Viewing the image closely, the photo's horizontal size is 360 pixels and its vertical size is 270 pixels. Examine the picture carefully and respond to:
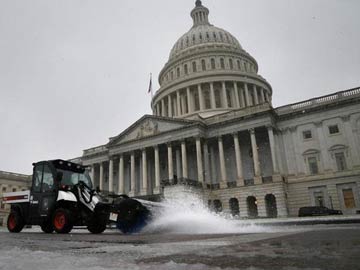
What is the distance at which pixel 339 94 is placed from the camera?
3897cm

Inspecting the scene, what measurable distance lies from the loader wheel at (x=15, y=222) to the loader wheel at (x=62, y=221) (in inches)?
107

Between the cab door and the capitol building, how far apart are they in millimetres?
28156

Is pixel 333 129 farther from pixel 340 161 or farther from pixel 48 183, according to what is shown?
pixel 48 183

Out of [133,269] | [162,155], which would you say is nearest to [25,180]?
[162,155]

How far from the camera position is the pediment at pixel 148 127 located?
45528 millimetres

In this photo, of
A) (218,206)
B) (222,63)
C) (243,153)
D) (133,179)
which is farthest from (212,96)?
(218,206)

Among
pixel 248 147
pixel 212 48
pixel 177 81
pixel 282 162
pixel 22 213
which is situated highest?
pixel 212 48

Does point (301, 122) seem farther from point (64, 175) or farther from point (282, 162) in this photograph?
point (64, 175)

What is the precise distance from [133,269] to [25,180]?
→ 7524 centimetres

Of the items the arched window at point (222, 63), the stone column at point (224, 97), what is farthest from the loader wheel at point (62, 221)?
the arched window at point (222, 63)

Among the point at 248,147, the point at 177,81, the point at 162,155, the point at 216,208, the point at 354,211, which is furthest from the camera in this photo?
the point at 177,81

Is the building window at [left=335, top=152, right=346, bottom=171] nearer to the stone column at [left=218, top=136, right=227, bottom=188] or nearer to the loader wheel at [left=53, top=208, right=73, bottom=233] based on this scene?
the stone column at [left=218, top=136, right=227, bottom=188]

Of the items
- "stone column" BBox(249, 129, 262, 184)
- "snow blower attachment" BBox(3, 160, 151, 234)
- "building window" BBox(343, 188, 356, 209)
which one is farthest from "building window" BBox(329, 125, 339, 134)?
"snow blower attachment" BBox(3, 160, 151, 234)

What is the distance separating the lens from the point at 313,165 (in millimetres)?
39406
